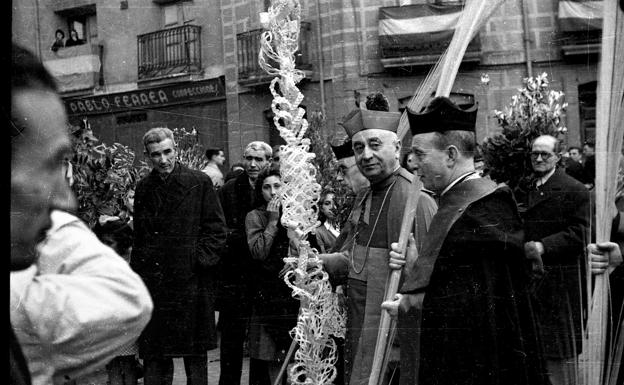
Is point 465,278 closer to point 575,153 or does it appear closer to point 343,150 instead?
point 575,153

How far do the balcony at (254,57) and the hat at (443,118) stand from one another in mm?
945

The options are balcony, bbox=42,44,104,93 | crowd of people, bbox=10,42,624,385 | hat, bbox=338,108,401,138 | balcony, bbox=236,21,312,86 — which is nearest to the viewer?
balcony, bbox=42,44,104,93

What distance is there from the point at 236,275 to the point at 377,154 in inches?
52.0

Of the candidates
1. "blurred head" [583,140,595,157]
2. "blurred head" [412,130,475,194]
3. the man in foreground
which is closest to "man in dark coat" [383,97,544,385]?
"blurred head" [412,130,475,194]

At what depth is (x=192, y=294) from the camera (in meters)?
4.26

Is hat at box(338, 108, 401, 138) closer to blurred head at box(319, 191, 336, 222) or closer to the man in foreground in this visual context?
blurred head at box(319, 191, 336, 222)

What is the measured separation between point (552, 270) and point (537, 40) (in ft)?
3.18

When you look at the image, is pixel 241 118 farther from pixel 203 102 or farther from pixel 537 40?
pixel 537 40

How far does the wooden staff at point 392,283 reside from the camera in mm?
3602

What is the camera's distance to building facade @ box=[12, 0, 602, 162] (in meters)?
3.35

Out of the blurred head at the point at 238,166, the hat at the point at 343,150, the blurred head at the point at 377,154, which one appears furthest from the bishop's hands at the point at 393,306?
the blurred head at the point at 238,166

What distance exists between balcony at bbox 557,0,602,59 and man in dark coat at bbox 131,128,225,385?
5.60 ft

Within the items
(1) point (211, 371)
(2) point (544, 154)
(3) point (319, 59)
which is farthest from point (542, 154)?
(1) point (211, 371)

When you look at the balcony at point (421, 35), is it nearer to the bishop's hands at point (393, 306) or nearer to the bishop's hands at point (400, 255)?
the bishop's hands at point (400, 255)
